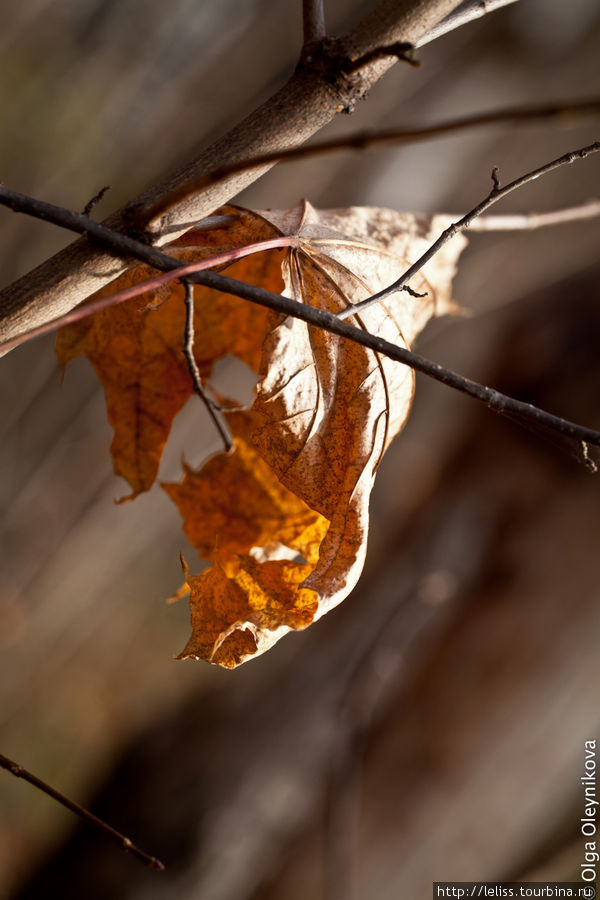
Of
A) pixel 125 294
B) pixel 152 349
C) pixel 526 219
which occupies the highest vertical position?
pixel 526 219

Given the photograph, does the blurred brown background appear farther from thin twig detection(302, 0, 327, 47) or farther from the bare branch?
thin twig detection(302, 0, 327, 47)

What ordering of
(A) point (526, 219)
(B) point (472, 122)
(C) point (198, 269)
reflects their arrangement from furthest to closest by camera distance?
(A) point (526, 219) → (C) point (198, 269) → (B) point (472, 122)

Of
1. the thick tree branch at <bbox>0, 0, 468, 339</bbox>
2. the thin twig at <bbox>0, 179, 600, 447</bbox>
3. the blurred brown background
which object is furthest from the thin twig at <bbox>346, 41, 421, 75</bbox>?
the blurred brown background

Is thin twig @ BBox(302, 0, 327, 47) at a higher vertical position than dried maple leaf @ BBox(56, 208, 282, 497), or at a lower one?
higher

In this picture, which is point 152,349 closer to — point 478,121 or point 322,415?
point 322,415

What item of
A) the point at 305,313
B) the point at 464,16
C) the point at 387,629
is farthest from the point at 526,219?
the point at 387,629
